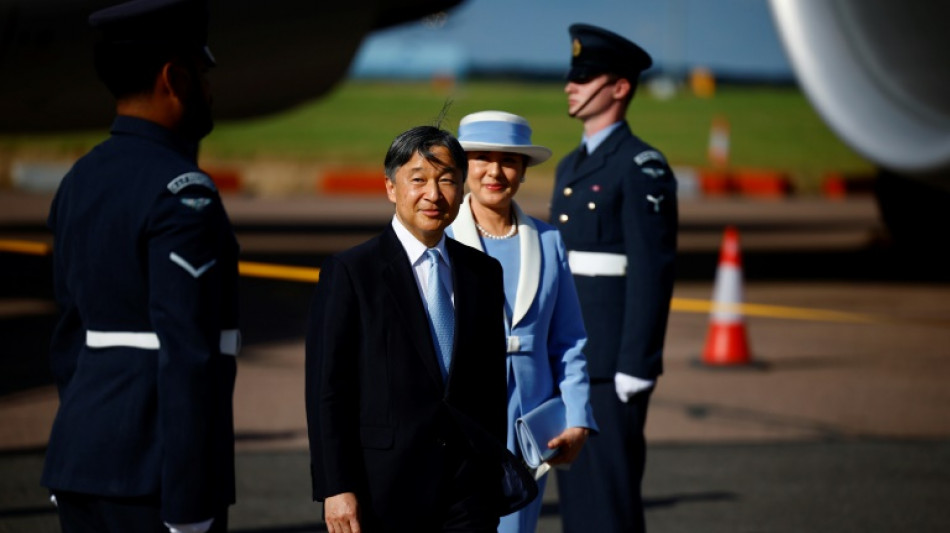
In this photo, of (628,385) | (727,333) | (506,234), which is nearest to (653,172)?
(628,385)

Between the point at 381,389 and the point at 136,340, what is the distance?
507 millimetres

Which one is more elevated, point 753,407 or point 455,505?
point 455,505

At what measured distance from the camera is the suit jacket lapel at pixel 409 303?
3.10 m

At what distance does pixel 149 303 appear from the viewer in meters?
2.90

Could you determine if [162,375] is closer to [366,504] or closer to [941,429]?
[366,504]

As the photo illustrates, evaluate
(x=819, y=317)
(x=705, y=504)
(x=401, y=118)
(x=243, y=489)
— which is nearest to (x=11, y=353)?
(x=243, y=489)

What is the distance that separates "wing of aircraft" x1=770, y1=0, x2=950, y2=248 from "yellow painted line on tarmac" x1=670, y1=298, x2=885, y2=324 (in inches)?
86.9

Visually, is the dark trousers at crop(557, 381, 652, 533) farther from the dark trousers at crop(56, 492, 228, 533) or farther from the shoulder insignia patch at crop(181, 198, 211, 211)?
the shoulder insignia patch at crop(181, 198, 211, 211)

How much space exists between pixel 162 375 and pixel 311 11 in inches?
351

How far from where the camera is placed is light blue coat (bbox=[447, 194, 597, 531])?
385 cm

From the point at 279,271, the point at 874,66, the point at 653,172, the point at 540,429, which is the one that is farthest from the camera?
the point at 279,271

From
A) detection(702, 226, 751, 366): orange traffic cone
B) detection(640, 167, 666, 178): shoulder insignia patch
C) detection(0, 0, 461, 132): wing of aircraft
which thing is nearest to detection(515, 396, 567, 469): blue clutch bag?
detection(640, 167, 666, 178): shoulder insignia patch

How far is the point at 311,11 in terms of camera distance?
11.5m

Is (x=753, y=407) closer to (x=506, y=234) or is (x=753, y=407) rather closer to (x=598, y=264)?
(x=598, y=264)
